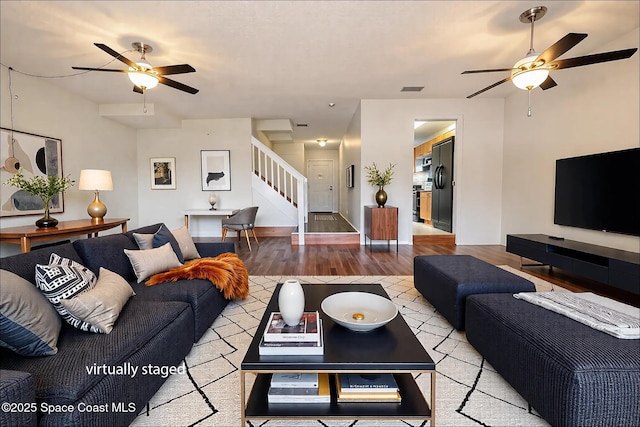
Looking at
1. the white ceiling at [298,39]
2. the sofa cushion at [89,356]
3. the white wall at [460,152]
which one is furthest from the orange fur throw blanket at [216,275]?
the white wall at [460,152]

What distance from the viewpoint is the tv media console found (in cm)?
255

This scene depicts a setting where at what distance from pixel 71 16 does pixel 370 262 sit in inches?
170

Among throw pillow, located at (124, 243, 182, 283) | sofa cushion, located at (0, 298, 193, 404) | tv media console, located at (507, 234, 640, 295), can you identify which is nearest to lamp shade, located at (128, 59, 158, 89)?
throw pillow, located at (124, 243, 182, 283)

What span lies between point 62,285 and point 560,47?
3.73m

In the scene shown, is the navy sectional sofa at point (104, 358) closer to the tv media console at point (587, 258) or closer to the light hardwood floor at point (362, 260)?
the light hardwood floor at point (362, 260)

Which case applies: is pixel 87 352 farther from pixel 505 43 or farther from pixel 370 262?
pixel 505 43

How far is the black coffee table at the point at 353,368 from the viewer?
110 cm

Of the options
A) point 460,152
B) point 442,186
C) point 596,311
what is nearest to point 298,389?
point 596,311

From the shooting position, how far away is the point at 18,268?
139 centimetres

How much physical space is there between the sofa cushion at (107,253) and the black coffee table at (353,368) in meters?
1.39

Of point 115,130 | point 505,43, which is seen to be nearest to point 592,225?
point 505,43

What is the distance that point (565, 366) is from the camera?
3.72 ft

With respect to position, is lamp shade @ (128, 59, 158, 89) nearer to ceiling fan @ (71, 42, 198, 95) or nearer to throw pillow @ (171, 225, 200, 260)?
ceiling fan @ (71, 42, 198, 95)

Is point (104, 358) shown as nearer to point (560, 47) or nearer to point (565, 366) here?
point (565, 366)
